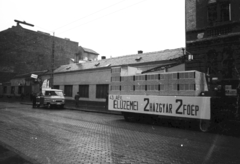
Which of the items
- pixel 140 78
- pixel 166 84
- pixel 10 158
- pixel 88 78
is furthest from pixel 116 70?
pixel 88 78

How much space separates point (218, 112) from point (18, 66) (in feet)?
140

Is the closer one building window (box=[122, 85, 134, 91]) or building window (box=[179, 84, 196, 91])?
building window (box=[179, 84, 196, 91])

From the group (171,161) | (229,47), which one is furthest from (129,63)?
(171,161)

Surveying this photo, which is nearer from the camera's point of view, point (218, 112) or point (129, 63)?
point (218, 112)

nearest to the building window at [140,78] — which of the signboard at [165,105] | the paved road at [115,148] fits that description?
the signboard at [165,105]

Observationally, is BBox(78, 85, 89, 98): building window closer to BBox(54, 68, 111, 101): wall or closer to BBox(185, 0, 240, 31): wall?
BBox(54, 68, 111, 101): wall

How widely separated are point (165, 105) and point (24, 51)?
3973 cm

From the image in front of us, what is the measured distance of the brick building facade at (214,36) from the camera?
1348 centimetres

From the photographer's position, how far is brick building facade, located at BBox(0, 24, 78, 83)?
39.7 meters

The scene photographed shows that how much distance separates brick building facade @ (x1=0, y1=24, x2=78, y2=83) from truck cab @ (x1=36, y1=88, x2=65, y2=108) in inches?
972

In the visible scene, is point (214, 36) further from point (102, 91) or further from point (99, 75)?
point (99, 75)

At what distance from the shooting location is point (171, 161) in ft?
16.2

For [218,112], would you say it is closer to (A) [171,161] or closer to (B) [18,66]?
(A) [171,161]

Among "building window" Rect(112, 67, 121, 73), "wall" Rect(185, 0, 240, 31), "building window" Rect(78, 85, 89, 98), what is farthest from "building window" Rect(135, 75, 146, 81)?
"building window" Rect(78, 85, 89, 98)
